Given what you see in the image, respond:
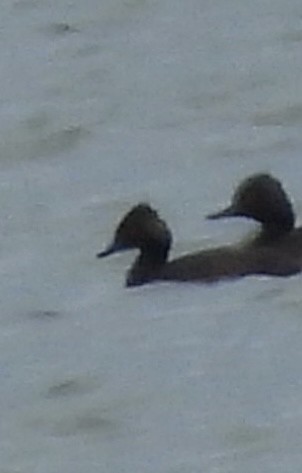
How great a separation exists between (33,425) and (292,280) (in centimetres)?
161

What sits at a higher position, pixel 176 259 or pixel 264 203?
pixel 264 203

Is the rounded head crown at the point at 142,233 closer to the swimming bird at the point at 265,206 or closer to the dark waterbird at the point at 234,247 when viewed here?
the dark waterbird at the point at 234,247

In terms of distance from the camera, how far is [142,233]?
13.1 m

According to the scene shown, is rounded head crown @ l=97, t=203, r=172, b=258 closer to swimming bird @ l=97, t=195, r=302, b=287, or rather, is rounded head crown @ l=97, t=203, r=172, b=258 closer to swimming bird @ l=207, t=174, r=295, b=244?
swimming bird @ l=97, t=195, r=302, b=287

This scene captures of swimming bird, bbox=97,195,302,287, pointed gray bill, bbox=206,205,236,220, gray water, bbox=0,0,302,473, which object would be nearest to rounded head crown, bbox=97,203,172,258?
swimming bird, bbox=97,195,302,287

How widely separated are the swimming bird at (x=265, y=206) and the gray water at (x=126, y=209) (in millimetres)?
248

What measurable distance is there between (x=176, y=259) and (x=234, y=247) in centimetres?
22

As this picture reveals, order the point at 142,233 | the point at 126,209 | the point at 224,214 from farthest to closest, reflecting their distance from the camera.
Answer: the point at 126,209
the point at 224,214
the point at 142,233

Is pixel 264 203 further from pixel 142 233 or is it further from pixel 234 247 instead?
pixel 142 233

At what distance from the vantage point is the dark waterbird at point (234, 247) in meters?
12.9

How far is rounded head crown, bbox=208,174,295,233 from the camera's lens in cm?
1313

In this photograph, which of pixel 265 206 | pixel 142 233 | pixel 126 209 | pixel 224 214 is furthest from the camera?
pixel 126 209

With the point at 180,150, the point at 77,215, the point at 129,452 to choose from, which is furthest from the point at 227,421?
the point at 180,150

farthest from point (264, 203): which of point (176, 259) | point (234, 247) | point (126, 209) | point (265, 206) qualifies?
point (126, 209)
